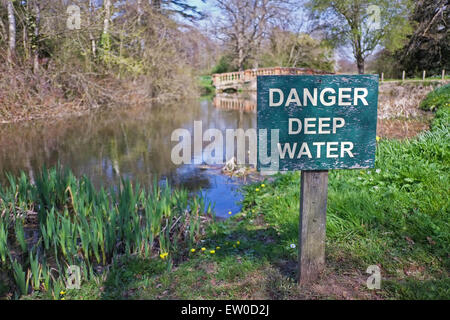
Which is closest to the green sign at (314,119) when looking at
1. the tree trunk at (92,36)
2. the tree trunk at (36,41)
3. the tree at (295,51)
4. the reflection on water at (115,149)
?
the reflection on water at (115,149)

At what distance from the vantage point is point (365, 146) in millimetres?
2447

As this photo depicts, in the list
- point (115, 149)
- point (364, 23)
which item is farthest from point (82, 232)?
point (364, 23)

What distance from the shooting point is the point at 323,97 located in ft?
7.75

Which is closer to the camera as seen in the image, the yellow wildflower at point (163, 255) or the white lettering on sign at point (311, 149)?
the white lettering on sign at point (311, 149)

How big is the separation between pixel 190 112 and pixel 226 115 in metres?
1.88

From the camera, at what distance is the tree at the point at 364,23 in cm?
2558

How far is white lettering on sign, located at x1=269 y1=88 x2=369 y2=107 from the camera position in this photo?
7.69 feet

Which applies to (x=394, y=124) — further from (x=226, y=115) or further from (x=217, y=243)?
(x=226, y=115)

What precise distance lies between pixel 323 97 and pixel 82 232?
2182mm

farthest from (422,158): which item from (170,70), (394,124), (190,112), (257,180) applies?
(170,70)

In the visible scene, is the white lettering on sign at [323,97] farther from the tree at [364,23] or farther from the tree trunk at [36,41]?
the tree at [364,23]

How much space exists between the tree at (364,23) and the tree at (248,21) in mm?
3409

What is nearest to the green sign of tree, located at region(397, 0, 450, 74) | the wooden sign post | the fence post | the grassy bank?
the wooden sign post

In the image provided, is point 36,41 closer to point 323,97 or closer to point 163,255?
point 163,255
